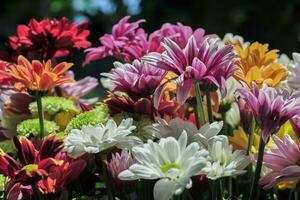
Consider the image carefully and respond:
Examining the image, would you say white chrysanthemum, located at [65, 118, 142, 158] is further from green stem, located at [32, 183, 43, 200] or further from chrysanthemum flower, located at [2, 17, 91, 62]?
chrysanthemum flower, located at [2, 17, 91, 62]

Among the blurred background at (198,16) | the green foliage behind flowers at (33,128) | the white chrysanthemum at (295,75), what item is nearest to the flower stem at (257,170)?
the white chrysanthemum at (295,75)

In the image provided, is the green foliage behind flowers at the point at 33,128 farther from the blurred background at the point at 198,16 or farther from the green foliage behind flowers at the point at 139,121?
the blurred background at the point at 198,16

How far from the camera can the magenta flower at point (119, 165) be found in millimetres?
581

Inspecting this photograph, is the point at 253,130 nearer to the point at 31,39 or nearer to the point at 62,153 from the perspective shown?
the point at 62,153

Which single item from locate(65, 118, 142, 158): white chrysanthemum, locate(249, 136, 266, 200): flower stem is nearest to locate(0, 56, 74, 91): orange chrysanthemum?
locate(65, 118, 142, 158): white chrysanthemum

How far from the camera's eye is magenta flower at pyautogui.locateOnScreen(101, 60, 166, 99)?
0.65 metres

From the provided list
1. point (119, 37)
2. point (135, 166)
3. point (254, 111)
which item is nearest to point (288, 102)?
point (254, 111)

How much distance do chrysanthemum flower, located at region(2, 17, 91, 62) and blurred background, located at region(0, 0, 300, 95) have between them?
214cm

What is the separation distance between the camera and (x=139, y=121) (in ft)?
2.13

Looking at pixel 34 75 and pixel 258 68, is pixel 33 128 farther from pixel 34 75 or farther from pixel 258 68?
pixel 258 68

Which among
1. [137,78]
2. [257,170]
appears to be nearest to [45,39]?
[137,78]

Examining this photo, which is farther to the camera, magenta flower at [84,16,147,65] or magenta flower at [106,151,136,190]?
magenta flower at [84,16,147,65]

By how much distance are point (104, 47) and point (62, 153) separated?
0.20 meters

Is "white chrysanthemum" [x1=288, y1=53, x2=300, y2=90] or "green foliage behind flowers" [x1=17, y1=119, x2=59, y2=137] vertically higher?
"white chrysanthemum" [x1=288, y1=53, x2=300, y2=90]
